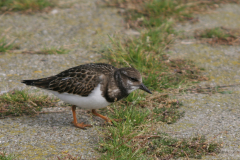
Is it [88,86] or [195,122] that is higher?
[88,86]

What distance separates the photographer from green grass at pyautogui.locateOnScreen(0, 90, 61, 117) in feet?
16.8

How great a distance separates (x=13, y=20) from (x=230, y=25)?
6.19 meters

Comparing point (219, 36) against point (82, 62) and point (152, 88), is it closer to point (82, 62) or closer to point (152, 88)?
point (152, 88)

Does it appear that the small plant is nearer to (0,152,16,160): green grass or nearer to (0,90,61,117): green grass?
(0,152,16,160): green grass

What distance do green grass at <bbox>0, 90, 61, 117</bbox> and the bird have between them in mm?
419

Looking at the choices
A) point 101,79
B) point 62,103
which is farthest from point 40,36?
point 101,79

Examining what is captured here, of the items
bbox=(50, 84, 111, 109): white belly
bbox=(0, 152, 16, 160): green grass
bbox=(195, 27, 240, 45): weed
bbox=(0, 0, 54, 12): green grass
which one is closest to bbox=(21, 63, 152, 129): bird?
bbox=(50, 84, 111, 109): white belly

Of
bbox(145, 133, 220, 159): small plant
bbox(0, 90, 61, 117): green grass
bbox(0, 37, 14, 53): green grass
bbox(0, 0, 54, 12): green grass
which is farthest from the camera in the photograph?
bbox(0, 0, 54, 12): green grass

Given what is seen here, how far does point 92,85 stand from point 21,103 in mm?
A: 1477

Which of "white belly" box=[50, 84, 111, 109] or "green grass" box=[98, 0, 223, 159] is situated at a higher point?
"white belly" box=[50, 84, 111, 109]

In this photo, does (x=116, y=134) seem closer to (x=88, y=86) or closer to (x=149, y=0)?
(x=88, y=86)

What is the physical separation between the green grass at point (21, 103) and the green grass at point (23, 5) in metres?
4.17

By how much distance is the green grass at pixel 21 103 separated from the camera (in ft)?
16.8

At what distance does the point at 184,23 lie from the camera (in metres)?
8.57
